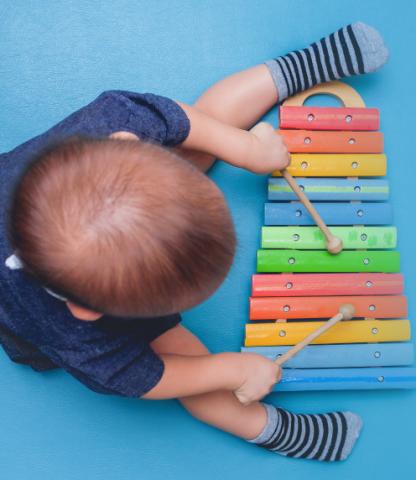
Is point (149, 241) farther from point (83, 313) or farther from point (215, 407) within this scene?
point (215, 407)

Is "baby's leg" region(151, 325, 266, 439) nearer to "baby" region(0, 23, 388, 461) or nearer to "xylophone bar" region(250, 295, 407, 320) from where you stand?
"baby" region(0, 23, 388, 461)

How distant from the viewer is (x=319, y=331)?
92cm

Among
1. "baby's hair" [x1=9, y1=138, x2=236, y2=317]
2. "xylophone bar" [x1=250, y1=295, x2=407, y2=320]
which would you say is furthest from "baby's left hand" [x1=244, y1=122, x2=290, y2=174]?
"baby's hair" [x1=9, y1=138, x2=236, y2=317]

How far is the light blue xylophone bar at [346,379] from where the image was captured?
0.96 metres

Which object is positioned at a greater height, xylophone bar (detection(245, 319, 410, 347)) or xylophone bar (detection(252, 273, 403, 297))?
xylophone bar (detection(252, 273, 403, 297))

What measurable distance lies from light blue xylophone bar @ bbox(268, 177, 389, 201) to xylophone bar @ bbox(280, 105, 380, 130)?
3.3 inches

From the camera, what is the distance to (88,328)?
715 millimetres

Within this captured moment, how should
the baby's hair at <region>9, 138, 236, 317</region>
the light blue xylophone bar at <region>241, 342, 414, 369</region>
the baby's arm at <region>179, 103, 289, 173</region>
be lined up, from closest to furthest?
the baby's hair at <region>9, 138, 236, 317</region>, the baby's arm at <region>179, 103, 289, 173</region>, the light blue xylophone bar at <region>241, 342, 414, 369</region>

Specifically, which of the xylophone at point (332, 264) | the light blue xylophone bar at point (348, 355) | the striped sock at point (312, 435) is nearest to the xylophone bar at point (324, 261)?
the xylophone at point (332, 264)

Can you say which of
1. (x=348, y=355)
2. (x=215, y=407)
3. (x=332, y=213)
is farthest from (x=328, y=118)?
(x=215, y=407)

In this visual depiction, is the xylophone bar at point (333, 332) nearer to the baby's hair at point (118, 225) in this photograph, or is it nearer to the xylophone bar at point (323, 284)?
the xylophone bar at point (323, 284)

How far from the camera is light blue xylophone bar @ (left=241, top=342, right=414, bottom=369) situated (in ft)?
3.15

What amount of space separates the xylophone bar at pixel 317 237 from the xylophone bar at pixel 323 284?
0.15 ft

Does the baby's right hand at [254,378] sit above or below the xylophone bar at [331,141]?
below
